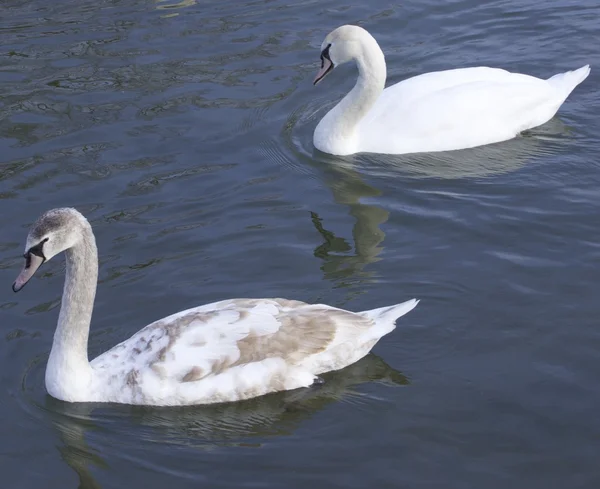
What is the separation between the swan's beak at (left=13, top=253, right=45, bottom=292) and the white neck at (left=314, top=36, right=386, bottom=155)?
4.39m

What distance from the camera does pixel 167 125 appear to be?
11.9m

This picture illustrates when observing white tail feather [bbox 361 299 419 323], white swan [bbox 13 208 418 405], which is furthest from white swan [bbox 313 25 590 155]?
white swan [bbox 13 208 418 405]

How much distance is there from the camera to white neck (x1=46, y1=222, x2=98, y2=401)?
7.33 m

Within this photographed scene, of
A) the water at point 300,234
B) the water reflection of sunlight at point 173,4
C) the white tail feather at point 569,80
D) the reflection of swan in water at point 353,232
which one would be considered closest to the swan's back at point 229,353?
the water at point 300,234

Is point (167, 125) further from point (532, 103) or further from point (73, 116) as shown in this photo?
point (532, 103)

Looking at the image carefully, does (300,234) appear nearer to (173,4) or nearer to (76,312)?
(76,312)

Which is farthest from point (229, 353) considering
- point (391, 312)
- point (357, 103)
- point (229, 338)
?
point (357, 103)

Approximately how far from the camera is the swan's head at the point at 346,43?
10922 mm

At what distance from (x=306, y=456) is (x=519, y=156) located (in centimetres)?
490

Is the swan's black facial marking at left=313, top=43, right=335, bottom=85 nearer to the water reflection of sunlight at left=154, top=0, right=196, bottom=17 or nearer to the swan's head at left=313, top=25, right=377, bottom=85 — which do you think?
the swan's head at left=313, top=25, right=377, bottom=85

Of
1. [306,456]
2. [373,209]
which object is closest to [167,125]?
[373,209]

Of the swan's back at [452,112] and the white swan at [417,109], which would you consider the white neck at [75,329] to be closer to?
the white swan at [417,109]

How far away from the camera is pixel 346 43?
10977mm

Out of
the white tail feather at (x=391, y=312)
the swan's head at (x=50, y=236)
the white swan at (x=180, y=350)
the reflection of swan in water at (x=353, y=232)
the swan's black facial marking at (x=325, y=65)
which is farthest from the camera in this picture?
the swan's black facial marking at (x=325, y=65)
